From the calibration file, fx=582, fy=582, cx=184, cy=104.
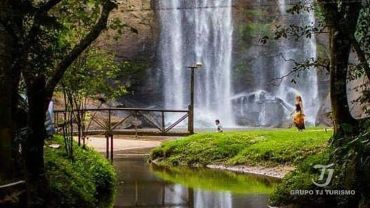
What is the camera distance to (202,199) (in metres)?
11.1

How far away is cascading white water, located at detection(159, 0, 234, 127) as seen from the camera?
40719mm

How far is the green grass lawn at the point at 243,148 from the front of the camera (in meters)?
15.5

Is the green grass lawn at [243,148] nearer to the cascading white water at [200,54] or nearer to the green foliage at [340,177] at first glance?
the green foliage at [340,177]

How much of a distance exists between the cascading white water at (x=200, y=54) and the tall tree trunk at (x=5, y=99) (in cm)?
3307

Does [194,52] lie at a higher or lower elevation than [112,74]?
higher

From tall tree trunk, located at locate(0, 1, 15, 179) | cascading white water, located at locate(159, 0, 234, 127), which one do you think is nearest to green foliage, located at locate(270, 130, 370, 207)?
tall tree trunk, located at locate(0, 1, 15, 179)

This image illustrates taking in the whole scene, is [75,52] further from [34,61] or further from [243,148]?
[243,148]

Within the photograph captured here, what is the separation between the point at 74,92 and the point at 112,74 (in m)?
1.91

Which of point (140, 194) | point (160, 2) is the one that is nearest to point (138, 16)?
point (160, 2)

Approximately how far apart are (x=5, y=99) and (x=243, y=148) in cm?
1107

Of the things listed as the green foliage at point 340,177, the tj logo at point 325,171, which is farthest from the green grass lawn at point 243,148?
the tj logo at point 325,171

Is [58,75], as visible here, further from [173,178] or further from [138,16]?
[138,16]

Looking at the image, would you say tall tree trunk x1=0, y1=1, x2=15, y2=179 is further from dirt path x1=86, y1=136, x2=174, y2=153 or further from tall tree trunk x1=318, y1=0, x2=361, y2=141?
dirt path x1=86, y1=136, x2=174, y2=153

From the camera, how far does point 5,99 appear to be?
23.1 feet
